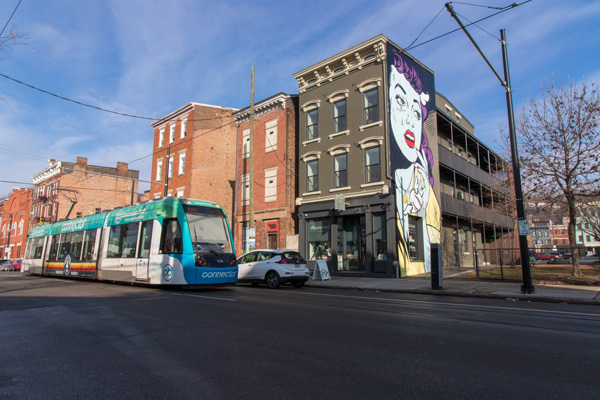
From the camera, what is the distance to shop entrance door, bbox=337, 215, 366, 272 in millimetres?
21172

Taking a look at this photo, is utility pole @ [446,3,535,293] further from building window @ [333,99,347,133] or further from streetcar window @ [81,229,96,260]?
streetcar window @ [81,229,96,260]

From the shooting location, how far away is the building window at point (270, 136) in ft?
86.9

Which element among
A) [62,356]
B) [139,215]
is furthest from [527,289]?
[139,215]

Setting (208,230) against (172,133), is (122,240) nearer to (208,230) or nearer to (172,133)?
(208,230)

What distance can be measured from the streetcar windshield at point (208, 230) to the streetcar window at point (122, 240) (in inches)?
114

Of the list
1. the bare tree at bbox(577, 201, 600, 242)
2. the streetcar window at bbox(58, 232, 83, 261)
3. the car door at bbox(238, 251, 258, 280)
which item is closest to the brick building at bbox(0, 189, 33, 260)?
the streetcar window at bbox(58, 232, 83, 261)

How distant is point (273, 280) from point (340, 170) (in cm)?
941

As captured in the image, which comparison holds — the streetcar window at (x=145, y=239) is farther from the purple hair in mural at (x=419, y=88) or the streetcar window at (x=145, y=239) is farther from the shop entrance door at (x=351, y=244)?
the purple hair in mural at (x=419, y=88)

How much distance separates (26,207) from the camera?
61.4 meters

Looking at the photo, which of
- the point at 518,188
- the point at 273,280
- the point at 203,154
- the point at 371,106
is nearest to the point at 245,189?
the point at 203,154

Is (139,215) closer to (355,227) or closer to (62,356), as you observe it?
(62,356)

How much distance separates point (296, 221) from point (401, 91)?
10.5 meters

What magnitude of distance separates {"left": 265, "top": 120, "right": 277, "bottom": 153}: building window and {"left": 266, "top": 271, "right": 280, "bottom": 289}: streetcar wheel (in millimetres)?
12803

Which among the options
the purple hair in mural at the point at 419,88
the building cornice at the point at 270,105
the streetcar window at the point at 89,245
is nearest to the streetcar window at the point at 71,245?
the streetcar window at the point at 89,245
